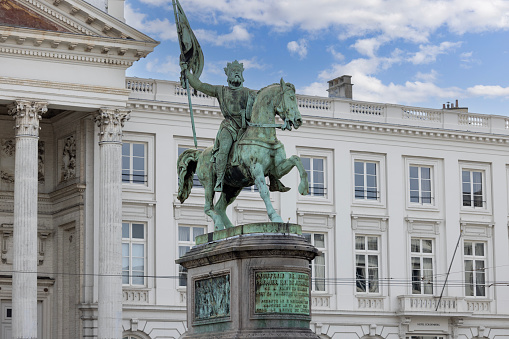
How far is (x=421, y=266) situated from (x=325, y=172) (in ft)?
18.9

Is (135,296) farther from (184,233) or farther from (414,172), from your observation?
(414,172)

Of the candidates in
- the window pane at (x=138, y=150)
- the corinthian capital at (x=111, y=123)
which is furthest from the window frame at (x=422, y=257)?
the corinthian capital at (x=111, y=123)

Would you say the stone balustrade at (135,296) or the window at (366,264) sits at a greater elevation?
the window at (366,264)

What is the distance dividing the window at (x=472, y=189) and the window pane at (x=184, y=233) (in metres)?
12.7

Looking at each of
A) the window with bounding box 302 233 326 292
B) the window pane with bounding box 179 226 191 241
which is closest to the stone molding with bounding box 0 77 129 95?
the window pane with bounding box 179 226 191 241

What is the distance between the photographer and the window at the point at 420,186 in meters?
53.9

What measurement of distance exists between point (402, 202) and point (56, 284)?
49.1 ft

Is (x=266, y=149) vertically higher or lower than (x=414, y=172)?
lower

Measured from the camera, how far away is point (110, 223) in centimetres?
4375

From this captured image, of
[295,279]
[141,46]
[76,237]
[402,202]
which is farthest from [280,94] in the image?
[402,202]

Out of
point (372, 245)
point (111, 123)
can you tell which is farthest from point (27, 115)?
point (372, 245)

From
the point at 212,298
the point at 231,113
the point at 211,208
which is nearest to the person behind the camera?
the point at 212,298

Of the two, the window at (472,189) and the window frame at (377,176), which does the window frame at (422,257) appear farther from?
the window at (472,189)

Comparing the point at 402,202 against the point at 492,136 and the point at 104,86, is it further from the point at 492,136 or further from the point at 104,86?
the point at 104,86
